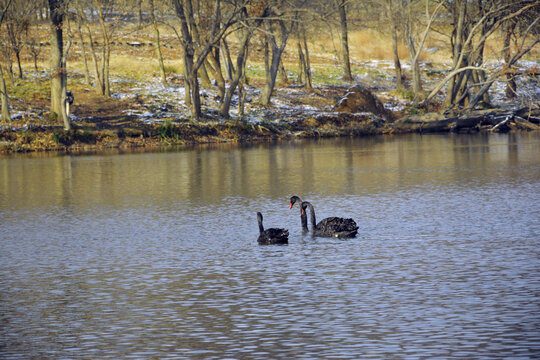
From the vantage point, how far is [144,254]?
16266mm

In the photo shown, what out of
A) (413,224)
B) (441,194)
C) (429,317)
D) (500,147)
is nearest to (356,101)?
(500,147)

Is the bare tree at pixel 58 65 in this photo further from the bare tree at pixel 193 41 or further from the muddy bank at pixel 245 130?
the bare tree at pixel 193 41

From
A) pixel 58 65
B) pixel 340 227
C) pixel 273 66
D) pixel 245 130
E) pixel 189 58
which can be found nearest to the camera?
pixel 340 227

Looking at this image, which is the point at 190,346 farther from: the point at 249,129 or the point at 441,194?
the point at 249,129

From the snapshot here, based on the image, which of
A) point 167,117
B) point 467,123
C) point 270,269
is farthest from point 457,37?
point 270,269

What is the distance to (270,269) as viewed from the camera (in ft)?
46.8

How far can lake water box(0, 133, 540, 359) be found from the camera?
390 inches

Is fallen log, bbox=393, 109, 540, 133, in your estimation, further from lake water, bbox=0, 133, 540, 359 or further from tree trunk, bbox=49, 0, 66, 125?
lake water, bbox=0, 133, 540, 359

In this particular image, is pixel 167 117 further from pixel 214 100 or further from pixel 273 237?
pixel 273 237

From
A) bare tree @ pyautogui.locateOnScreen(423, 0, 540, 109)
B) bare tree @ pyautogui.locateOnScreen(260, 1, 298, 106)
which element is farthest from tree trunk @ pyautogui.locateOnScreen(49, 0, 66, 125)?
bare tree @ pyautogui.locateOnScreen(423, 0, 540, 109)

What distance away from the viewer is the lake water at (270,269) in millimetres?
9914

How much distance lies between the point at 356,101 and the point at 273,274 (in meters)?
46.5

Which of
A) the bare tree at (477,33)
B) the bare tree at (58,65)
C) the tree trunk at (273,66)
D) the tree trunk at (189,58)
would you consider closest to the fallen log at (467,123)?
the bare tree at (477,33)

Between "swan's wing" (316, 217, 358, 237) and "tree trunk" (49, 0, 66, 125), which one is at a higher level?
"tree trunk" (49, 0, 66, 125)
